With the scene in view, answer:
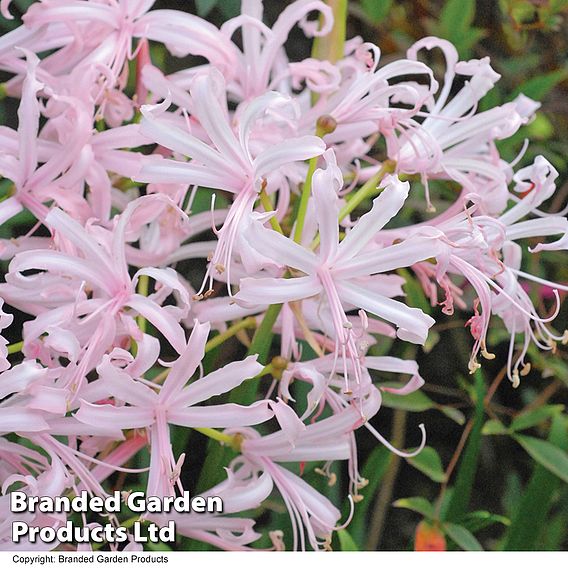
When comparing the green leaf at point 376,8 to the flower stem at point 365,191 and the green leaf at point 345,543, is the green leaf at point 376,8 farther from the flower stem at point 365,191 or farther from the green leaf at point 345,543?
the green leaf at point 345,543

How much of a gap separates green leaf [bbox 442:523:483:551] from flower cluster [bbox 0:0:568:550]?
11 centimetres

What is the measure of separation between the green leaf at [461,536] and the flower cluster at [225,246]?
4.3 inches

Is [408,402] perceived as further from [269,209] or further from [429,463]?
[269,209]

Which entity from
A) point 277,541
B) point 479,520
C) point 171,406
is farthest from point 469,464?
point 171,406

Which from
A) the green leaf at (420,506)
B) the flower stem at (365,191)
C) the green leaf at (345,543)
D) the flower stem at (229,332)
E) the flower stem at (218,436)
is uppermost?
the flower stem at (365,191)

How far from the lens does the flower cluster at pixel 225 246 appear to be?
421 millimetres

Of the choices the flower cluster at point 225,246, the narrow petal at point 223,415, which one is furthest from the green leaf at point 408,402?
the narrow petal at point 223,415

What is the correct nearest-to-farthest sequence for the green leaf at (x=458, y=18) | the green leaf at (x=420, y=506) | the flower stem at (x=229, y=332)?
the flower stem at (x=229, y=332) < the green leaf at (x=420, y=506) < the green leaf at (x=458, y=18)

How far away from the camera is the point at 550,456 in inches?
24.6

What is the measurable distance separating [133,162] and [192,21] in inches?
3.9

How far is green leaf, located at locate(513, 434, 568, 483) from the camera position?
2.00 feet

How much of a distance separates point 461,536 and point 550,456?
87 mm

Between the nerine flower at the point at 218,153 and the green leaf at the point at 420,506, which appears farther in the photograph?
the green leaf at the point at 420,506

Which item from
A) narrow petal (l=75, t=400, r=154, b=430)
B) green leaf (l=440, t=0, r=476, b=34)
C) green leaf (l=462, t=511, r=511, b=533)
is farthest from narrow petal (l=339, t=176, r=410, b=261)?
green leaf (l=440, t=0, r=476, b=34)
